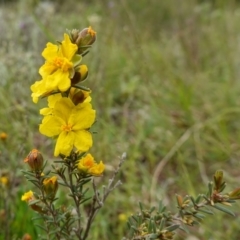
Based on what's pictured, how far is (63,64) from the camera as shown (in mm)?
718

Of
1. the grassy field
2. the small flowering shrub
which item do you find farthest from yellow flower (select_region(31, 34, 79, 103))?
the grassy field

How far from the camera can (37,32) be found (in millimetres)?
2852

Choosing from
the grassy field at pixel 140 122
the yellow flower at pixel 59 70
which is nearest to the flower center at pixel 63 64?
the yellow flower at pixel 59 70

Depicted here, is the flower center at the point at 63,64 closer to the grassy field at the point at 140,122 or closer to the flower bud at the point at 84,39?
the flower bud at the point at 84,39

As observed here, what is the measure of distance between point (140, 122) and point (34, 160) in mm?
1451

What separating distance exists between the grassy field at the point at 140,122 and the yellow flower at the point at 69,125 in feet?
1.50

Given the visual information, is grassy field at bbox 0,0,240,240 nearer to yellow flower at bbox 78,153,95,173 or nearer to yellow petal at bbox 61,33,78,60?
yellow flower at bbox 78,153,95,173

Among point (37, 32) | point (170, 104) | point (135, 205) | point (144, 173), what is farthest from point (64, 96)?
point (37, 32)

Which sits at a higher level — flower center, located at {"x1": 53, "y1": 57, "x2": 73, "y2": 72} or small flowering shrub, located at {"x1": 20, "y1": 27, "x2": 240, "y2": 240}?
flower center, located at {"x1": 53, "y1": 57, "x2": 73, "y2": 72}

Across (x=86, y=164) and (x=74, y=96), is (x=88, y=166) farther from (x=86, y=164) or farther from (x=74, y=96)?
(x=74, y=96)

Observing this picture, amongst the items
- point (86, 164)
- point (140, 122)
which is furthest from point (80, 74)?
point (140, 122)

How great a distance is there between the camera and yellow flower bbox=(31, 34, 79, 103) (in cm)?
70

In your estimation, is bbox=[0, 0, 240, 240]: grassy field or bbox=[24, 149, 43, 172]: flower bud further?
bbox=[0, 0, 240, 240]: grassy field

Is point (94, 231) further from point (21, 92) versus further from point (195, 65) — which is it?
point (195, 65)
